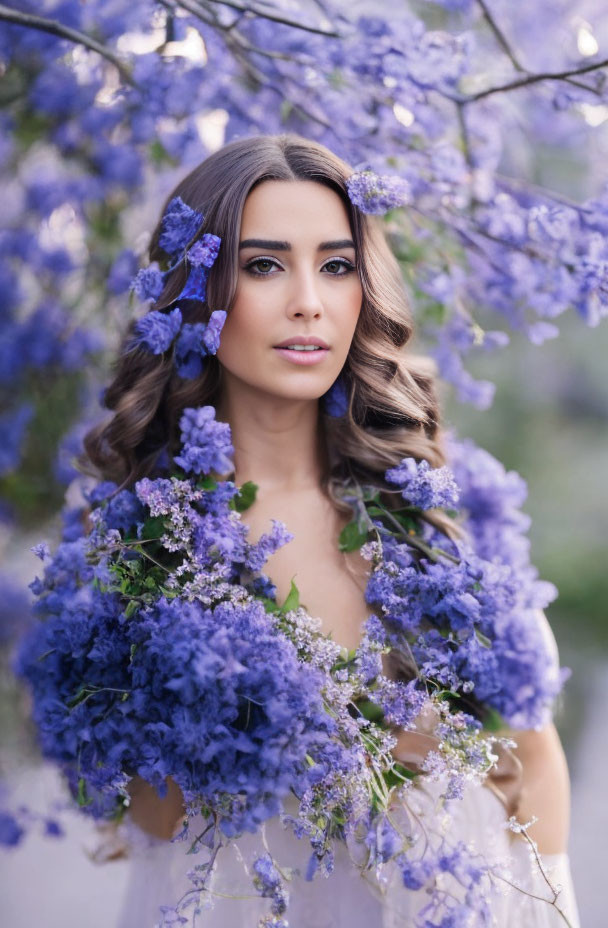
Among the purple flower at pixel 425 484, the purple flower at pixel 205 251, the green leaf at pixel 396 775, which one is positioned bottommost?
the green leaf at pixel 396 775

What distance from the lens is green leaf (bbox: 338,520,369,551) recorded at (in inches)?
57.5

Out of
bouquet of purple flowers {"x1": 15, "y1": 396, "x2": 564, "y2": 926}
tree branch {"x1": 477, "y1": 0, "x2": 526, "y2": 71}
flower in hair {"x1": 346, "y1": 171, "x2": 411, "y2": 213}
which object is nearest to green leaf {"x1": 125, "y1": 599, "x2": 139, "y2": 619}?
bouquet of purple flowers {"x1": 15, "y1": 396, "x2": 564, "y2": 926}

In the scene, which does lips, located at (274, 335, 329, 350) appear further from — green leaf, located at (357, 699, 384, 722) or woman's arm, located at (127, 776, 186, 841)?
woman's arm, located at (127, 776, 186, 841)

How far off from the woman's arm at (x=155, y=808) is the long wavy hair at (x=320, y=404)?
501mm

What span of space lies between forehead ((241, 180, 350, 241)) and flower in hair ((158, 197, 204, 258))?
0.26 feet

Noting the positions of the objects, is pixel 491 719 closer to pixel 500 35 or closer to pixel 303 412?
pixel 303 412

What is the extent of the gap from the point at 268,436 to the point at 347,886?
739 millimetres

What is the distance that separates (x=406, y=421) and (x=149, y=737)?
2.27 ft

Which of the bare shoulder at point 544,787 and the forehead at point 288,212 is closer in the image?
the forehead at point 288,212

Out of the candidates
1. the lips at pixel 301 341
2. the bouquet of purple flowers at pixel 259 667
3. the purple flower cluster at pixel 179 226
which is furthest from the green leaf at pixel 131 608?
the purple flower cluster at pixel 179 226

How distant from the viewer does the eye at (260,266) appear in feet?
4.35

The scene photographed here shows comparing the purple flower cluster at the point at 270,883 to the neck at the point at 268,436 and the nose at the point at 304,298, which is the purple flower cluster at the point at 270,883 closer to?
the neck at the point at 268,436

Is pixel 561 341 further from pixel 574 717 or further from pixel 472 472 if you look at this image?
pixel 472 472

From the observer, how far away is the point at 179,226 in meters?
1.35
